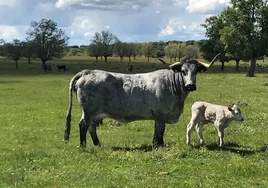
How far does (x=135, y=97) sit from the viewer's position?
15383mm

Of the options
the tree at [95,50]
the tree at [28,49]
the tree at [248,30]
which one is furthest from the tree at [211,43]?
the tree at [95,50]

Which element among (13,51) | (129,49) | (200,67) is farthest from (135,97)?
(129,49)

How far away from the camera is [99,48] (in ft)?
544

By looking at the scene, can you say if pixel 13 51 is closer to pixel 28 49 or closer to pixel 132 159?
pixel 28 49

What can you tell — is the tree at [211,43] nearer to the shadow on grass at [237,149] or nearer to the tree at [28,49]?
the tree at [28,49]

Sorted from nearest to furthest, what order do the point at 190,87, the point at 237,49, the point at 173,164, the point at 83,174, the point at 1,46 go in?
the point at 83,174
the point at 173,164
the point at 190,87
the point at 237,49
the point at 1,46

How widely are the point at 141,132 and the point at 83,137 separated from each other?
4276mm

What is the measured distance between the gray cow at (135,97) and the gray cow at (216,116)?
0.64 metres

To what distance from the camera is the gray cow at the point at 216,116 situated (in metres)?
15.0

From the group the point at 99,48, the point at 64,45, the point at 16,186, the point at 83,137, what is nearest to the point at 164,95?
the point at 83,137

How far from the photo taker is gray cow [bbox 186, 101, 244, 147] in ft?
49.2

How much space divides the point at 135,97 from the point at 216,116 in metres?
2.95

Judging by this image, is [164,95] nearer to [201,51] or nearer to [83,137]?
[83,137]

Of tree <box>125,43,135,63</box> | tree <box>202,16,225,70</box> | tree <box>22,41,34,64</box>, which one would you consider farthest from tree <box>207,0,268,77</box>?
tree <box>125,43,135,63</box>
